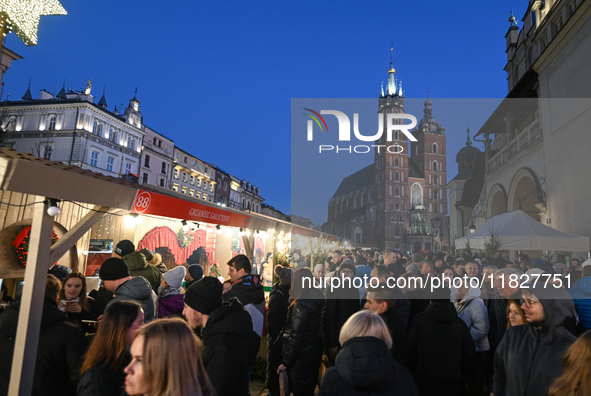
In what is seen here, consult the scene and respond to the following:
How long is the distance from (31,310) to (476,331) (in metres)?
4.40

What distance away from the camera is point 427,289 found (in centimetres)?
431

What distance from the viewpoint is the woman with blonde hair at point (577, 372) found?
1.57 m

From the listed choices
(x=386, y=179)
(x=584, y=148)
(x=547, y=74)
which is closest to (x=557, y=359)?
(x=386, y=179)

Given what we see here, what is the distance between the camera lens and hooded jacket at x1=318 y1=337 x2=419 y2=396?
5.65ft

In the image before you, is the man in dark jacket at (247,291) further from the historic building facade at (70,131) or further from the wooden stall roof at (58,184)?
the historic building facade at (70,131)

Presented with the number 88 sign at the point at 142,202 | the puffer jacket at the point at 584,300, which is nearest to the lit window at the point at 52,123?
the number 88 sign at the point at 142,202

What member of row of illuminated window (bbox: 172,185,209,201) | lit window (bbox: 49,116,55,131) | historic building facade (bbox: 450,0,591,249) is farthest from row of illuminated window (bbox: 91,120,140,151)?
historic building facade (bbox: 450,0,591,249)

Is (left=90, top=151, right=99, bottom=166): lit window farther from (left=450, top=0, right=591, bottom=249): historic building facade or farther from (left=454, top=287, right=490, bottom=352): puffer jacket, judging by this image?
(left=454, top=287, right=490, bottom=352): puffer jacket

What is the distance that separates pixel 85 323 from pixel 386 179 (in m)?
6.78

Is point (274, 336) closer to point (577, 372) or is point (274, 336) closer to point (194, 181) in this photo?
point (577, 372)

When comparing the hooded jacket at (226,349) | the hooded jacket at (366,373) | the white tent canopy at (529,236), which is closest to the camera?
the hooded jacket at (366,373)

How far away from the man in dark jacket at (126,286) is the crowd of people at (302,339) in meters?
0.01

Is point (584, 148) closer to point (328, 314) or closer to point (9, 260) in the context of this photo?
point (328, 314)

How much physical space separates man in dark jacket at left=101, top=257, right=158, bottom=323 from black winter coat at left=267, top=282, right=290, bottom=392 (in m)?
1.48
